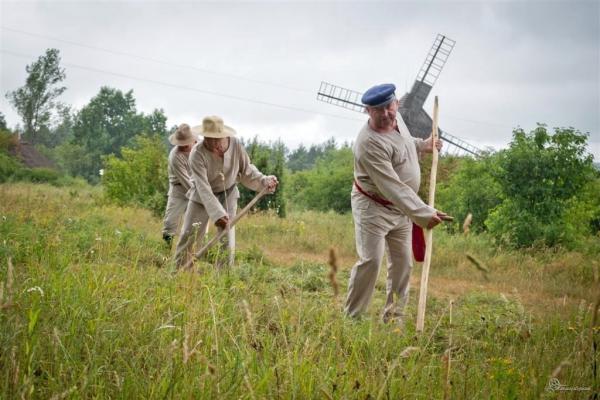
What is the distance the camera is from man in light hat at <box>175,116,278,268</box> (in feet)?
17.5

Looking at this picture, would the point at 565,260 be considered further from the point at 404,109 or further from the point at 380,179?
the point at 404,109

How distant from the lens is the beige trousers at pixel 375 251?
460cm

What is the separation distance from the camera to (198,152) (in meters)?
5.55

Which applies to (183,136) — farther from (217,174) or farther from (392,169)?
(392,169)

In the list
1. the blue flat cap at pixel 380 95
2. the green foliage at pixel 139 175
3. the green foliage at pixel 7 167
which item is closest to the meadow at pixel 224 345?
the blue flat cap at pixel 380 95

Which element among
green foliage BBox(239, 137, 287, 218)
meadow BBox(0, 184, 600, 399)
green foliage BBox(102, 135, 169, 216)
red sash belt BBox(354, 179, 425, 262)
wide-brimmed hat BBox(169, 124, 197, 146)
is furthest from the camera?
green foliage BBox(102, 135, 169, 216)

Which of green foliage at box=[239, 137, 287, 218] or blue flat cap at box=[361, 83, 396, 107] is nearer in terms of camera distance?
blue flat cap at box=[361, 83, 396, 107]

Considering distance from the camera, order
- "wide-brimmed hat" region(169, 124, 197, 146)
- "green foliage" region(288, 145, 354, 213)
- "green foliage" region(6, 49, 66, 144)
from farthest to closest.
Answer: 1. "green foliage" region(6, 49, 66, 144)
2. "green foliage" region(288, 145, 354, 213)
3. "wide-brimmed hat" region(169, 124, 197, 146)

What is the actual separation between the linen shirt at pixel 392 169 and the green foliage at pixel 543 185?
22.6ft

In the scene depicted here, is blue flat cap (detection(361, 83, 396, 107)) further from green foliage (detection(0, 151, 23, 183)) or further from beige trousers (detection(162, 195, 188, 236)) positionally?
green foliage (detection(0, 151, 23, 183))

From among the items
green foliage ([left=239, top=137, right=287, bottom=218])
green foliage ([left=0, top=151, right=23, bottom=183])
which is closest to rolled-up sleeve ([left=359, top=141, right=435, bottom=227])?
green foliage ([left=239, top=137, right=287, bottom=218])

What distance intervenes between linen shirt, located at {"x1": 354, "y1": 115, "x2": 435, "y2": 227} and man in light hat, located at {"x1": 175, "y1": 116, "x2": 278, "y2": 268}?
124cm

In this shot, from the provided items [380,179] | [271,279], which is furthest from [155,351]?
[271,279]

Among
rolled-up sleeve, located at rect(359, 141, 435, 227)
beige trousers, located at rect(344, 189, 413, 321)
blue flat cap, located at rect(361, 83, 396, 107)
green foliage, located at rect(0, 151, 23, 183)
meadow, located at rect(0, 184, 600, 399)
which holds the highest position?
blue flat cap, located at rect(361, 83, 396, 107)
